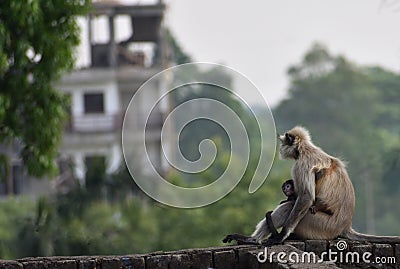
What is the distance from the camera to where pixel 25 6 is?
969 centimetres

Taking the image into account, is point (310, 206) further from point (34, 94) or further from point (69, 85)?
point (69, 85)

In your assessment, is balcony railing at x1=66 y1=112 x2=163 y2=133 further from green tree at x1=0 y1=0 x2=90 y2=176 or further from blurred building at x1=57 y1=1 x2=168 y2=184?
green tree at x1=0 y1=0 x2=90 y2=176

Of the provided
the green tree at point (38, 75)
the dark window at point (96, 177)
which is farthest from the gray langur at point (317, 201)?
the dark window at point (96, 177)

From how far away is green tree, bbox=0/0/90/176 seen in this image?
10117 mm

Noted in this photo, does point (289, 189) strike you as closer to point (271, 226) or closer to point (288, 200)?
point (288, 200)

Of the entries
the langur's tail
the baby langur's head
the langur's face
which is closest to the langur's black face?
the baby langur's head

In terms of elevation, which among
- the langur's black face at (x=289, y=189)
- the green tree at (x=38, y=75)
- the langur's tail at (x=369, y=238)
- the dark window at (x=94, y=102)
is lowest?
the langur's tail at (x=369, y=238)

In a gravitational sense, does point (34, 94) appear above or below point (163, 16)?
below

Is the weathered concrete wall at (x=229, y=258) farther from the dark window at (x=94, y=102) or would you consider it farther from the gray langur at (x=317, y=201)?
the dark window at (x=94, y=102)

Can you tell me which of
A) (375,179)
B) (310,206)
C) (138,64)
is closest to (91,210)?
(138,64)

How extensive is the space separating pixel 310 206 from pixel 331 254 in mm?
380

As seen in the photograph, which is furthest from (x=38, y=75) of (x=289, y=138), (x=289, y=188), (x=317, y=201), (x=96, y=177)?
(x=96, y=177)

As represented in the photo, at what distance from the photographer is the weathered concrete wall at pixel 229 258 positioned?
5367mm

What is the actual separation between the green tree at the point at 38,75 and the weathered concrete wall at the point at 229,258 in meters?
4.73
